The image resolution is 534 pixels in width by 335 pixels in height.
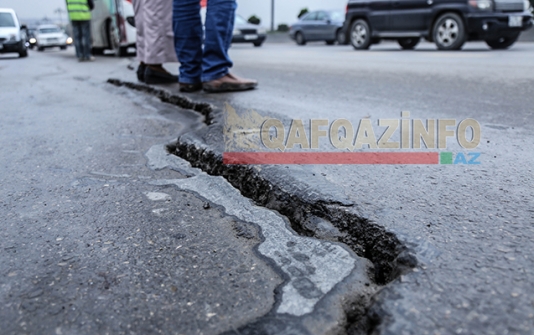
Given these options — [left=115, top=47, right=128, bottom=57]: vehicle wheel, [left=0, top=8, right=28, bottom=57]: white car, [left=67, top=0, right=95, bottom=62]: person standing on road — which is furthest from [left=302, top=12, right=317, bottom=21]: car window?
[left=0, top=8, right=28, bottom=57]: white car

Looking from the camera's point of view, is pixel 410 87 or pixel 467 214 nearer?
pixel 467 214

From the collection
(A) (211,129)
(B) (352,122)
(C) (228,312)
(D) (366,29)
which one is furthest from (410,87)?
(D) (366,29)

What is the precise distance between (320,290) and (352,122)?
1.63m

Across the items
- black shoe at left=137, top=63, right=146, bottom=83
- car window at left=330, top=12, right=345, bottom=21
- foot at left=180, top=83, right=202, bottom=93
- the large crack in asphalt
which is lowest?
the large crack in asphalt

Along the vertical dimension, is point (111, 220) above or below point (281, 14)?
below

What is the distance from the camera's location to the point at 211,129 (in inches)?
89.4

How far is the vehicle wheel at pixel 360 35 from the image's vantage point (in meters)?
10.1

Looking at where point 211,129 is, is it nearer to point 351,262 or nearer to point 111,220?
point 111,220

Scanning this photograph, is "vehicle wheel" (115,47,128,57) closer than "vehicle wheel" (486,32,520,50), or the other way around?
"vehicle wheel" (486,32,520,50)

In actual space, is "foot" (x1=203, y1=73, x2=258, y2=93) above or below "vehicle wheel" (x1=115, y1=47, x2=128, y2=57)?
below

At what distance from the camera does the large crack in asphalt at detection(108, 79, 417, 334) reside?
2.89 ft

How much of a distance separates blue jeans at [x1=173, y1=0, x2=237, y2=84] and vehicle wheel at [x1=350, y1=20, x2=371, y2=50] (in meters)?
7.19

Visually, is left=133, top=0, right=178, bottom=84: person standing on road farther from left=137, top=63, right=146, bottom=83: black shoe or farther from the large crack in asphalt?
the large crack in asphalt
